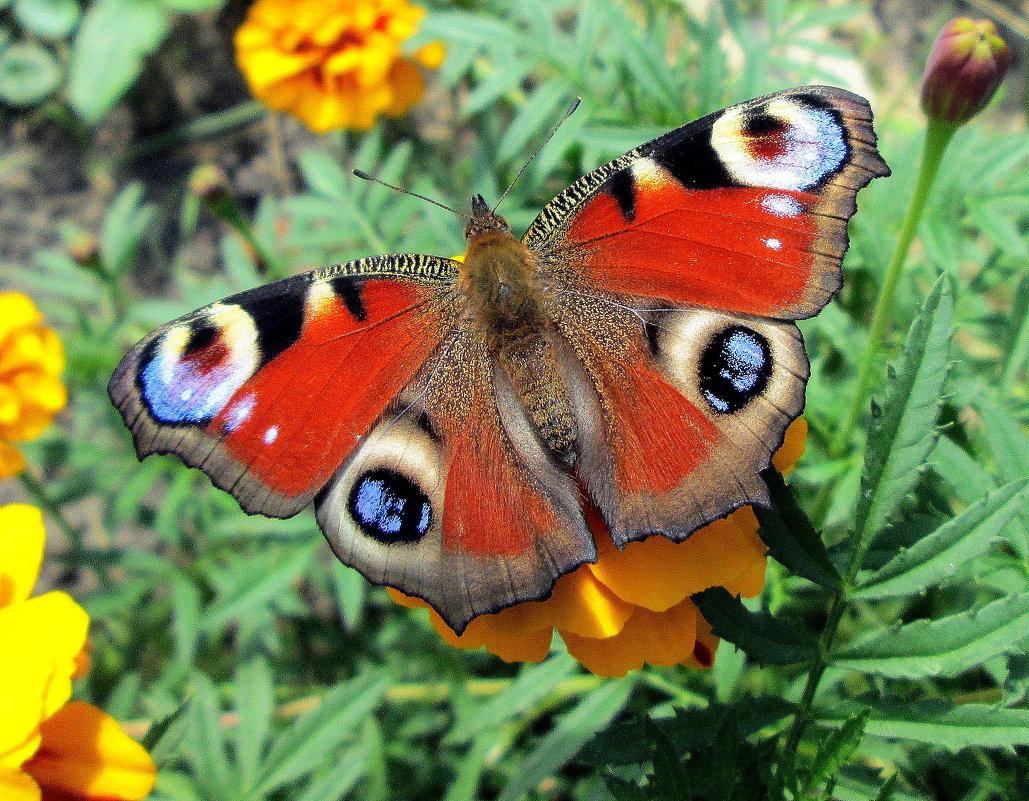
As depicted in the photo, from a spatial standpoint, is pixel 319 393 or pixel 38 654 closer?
pixel 38 654

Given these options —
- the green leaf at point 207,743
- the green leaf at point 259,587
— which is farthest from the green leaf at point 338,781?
the green leaf at point 259,587

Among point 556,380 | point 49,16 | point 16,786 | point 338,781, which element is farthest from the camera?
point 49,16

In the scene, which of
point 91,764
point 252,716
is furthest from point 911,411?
point 252,716

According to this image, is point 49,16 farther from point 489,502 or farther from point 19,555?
point 489,502

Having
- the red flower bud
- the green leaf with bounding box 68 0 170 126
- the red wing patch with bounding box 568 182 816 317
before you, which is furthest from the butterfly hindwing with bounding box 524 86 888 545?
the green leaf with bounding box 68 0 170 126

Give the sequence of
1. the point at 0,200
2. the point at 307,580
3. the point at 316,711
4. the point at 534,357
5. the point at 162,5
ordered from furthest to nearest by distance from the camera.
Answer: the point at 0,200, the point at 162,5, the point at 307,580, the point at 316,711, the point at 534,357

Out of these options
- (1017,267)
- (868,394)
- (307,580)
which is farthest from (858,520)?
(307,580)

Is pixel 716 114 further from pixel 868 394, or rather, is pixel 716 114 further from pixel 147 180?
pixel 147 180
